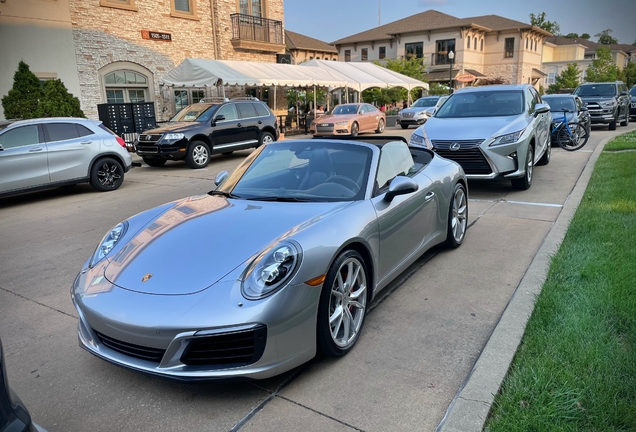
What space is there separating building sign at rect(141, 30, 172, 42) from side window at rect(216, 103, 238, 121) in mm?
8031

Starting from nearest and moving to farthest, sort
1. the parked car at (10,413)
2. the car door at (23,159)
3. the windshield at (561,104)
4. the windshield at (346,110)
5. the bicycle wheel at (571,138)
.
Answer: the parked car at (10,413)
the car door at (23,159)
the bicycle wheel at (571,138)
the windshield at (561,104)
the windshield at (346,110)

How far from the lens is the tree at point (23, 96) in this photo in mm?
15398

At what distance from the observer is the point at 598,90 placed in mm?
22406

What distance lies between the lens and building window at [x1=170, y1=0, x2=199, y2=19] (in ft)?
69.6

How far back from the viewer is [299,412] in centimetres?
288

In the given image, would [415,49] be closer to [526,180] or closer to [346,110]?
[346,110]

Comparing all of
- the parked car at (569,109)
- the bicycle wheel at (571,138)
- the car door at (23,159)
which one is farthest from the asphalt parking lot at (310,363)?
the parked car at (569,109)

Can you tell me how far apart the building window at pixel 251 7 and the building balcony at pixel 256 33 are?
1.75 feet

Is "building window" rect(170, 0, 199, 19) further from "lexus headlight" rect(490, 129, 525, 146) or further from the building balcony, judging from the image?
"lexus headlight" rect(490, 129, 525, 146)

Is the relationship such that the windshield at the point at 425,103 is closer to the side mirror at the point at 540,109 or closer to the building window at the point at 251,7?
the building window at the point at 251,7

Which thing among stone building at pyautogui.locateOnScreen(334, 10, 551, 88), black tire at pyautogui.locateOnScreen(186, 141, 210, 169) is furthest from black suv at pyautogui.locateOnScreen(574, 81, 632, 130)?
stone building at pyautogui.locateOnScreen(334, 10, 551, 88)

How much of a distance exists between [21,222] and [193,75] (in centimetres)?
1263

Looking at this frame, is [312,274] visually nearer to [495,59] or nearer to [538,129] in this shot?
[538,129]

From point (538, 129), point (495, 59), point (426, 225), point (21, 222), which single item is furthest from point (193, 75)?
point (495, 59)
